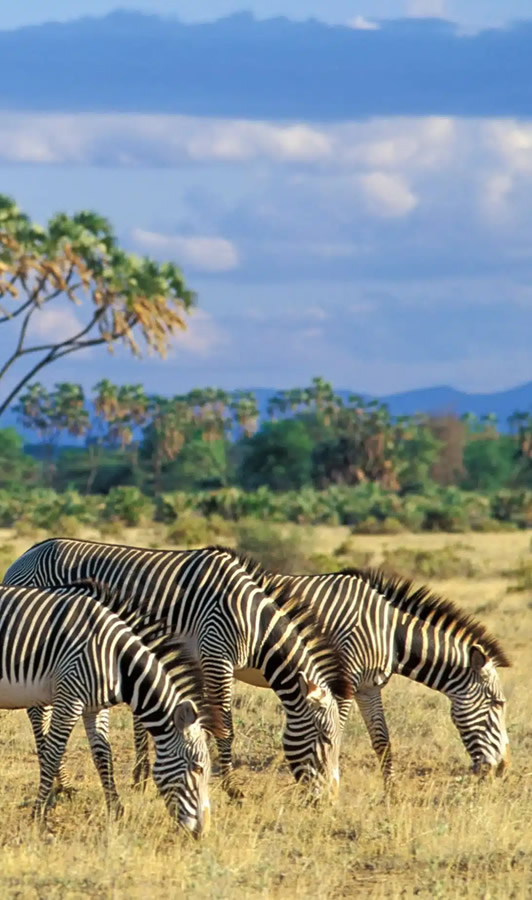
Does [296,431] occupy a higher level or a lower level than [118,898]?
higher

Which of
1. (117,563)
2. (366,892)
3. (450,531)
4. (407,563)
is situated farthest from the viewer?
(450,531)

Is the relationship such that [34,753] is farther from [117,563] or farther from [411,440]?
[411,440]

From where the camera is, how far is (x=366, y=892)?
24.3 feet

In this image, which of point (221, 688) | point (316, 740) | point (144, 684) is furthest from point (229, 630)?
point (144, 684)

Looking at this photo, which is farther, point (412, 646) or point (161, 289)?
point (161, 289)

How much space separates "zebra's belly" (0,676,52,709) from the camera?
346 inches

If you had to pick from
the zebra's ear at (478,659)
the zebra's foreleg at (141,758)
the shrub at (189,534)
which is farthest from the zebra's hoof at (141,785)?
the shrub at (189,534)

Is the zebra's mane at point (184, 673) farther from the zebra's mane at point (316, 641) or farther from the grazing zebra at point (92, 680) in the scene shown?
the zebra's mane at point (316, 641)

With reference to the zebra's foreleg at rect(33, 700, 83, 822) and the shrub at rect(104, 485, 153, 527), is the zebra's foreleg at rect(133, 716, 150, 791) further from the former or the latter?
the shrub at rect(104, 485, 153, 527)

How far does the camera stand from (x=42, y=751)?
8.76 m

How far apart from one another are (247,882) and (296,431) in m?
77.8

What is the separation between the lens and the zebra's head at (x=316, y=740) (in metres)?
8.88

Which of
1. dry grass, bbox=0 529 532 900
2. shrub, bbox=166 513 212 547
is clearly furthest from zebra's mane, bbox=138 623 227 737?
shrub, bbox=166 513 212 547

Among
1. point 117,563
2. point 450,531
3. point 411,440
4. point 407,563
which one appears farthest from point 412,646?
point 411,440
